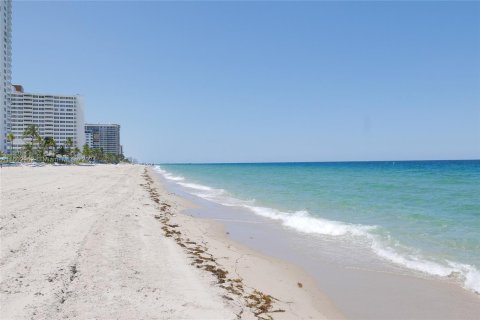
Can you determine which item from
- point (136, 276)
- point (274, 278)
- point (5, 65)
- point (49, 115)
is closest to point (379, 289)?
point (274, 278)

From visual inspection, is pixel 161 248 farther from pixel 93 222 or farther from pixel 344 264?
pixel 344 264

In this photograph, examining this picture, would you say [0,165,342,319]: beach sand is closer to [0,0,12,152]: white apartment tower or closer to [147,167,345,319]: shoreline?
[147,167,345,319]: shoreline

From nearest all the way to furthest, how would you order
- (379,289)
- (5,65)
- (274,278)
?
(379,289)
(274,278)
(5,65)

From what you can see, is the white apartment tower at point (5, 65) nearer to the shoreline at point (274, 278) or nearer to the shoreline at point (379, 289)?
the shoreline at point (274, 278)

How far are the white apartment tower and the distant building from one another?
31853 millimetres

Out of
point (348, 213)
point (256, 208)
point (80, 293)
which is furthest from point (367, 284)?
point (256, 208)

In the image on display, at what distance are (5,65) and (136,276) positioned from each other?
5798 inches

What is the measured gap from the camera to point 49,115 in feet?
538

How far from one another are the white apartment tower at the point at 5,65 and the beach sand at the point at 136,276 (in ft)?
438

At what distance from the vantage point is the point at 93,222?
1083cm

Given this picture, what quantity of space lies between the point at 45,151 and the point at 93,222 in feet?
385

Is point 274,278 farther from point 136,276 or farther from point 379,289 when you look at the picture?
point 136,276

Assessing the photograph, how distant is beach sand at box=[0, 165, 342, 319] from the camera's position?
16.1 feet

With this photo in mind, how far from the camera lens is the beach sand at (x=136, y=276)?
491 centimetres
